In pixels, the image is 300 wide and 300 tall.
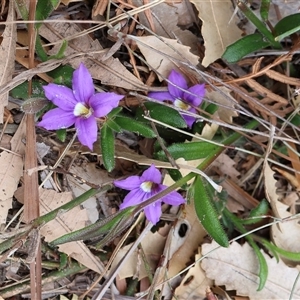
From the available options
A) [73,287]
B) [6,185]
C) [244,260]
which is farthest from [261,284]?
[6,185]

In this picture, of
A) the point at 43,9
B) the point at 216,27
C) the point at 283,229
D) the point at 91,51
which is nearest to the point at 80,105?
the point at 91,51

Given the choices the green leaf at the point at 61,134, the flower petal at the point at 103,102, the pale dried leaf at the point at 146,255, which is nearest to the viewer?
the flower petal at the point at 103,102

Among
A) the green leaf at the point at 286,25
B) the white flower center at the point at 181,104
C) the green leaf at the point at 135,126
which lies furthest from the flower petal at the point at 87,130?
the green leaf at the point at 286,25

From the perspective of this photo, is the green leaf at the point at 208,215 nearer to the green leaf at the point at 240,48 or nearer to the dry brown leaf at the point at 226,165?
the dry brown leaf at the point at 226,165

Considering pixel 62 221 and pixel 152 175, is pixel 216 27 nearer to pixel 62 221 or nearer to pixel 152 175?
pixel 152 175


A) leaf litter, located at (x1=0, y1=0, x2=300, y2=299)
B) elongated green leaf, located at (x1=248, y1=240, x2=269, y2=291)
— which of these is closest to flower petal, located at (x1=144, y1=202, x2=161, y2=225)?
leaf litter, located at (x1=0, y1=0, x2=300, y2=299)

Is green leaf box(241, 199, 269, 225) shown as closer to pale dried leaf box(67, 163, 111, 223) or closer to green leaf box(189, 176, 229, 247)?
green leaf box(189, 176, 229, 247)
